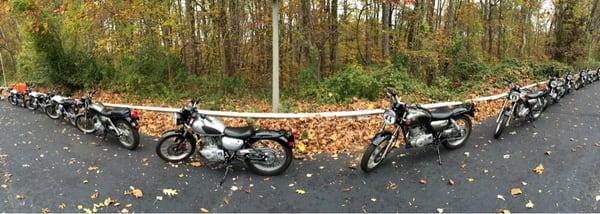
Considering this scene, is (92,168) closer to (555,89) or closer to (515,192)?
(515,192)

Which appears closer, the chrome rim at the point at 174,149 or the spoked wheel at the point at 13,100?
the chrome rim at the point at 174,149

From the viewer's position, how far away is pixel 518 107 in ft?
22.3

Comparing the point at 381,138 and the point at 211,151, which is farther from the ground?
the point at 381,138

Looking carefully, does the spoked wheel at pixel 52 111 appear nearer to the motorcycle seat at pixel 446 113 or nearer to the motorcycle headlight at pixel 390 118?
the motorcycle headlight at pixel 390 118

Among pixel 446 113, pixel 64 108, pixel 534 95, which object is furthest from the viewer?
pixel 64 108

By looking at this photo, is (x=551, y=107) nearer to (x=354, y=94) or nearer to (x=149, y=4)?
(x=354, y=94)

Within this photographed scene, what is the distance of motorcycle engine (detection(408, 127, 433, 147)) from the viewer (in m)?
5.30

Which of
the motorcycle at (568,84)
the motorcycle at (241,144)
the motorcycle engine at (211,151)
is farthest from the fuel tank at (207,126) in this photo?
the motorcycle at (568,84)

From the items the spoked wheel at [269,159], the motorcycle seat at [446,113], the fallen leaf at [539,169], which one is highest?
the motorcycle seat at [446,113]

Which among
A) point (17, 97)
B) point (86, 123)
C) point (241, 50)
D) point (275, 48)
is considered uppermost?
point (241, 50)

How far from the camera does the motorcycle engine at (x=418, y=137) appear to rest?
5.30 metres

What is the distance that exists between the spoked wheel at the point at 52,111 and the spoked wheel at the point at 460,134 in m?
8.35

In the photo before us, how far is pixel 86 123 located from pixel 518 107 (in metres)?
8.13

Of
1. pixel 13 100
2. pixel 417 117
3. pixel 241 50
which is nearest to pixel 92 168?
pixel 417 117
